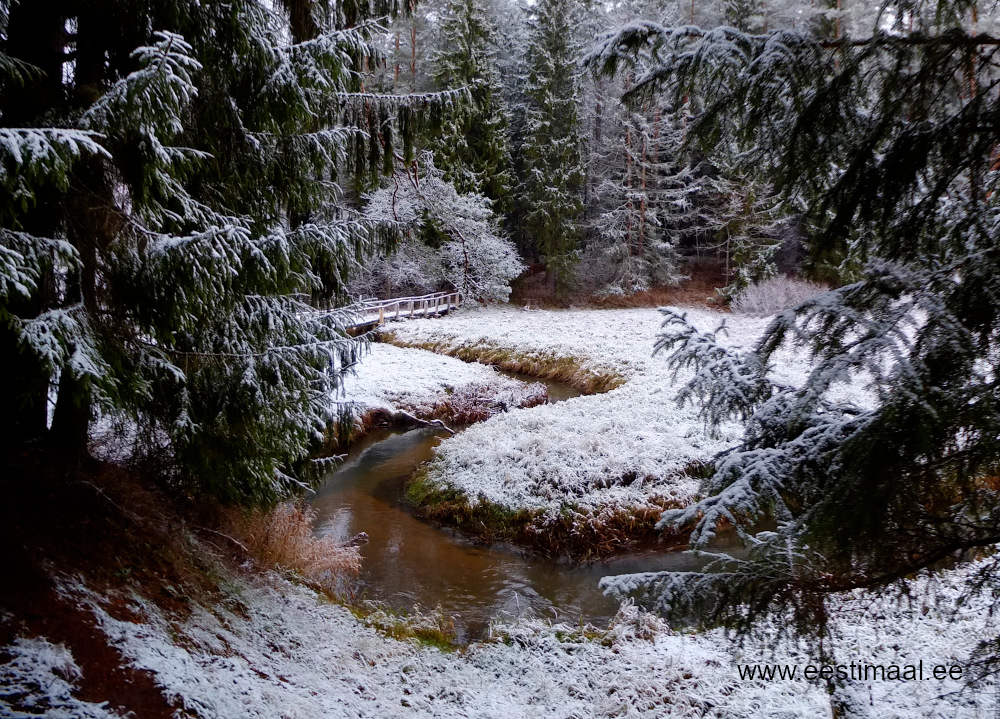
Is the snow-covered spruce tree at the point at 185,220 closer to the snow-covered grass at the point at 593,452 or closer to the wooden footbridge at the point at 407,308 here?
the snow-covered grass at the point at 593,452

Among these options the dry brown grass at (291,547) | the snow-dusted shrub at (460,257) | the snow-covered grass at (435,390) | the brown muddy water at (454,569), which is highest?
the snow-dusted shrub at (460,257)

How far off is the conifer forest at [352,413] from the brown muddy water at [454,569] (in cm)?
6

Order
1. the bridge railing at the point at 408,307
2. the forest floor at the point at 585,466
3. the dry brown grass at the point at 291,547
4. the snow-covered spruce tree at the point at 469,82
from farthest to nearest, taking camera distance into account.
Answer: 1. the snow-covered spruce tree at the point at 469,82
2. the bridge railing at the point at 408,307
3. the forest floor at the point at 585,466
4. the dry brown grass at the point at 291,547

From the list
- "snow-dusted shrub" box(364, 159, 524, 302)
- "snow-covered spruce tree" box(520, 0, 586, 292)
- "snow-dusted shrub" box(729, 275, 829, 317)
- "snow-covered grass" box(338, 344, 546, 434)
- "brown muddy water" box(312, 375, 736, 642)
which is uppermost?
"snow-covered spruce tree" box(520, 0, 586, 292)

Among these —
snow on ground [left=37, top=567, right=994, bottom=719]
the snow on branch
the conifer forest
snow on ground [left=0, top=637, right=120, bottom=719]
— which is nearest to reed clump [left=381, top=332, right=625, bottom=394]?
the conifer forest

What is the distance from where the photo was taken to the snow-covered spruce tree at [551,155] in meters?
25.1

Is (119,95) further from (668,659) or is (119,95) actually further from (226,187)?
(668,659)

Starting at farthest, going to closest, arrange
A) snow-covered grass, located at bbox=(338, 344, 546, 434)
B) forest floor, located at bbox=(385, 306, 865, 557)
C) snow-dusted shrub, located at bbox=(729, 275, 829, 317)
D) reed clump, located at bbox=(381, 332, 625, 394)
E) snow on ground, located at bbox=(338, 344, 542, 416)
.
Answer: snow-dusted shrub, located at bbox=(729, 275, 829, 317) → reed clump, located at bbox=(381, 332, 625, 394) → snow on ground, located at bbox=(338, 344, 542, 416) → snow-covered grass, located at bbox=(338, 344, 546, 434) → forest floor, located at bbox=(385, 306, 865, 557)

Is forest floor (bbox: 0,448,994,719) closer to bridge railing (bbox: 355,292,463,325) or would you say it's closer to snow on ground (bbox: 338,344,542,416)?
snow on ground (bbox: 338,344,542,416)

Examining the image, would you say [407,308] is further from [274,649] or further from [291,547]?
[274,649]

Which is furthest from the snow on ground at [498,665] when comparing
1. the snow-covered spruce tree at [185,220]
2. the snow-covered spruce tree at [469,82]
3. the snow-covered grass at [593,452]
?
the snow-covered spruce tree at [469,82]

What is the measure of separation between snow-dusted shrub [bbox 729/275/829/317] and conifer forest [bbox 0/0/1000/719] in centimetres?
1374

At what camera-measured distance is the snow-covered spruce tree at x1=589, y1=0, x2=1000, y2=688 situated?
83.4 inches

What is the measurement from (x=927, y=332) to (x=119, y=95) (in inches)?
149
